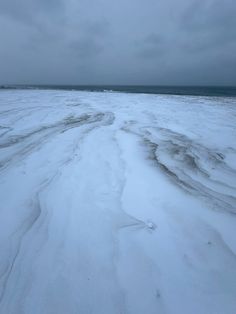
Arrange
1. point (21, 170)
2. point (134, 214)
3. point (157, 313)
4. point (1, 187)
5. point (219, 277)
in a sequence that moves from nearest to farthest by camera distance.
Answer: point (157, 313) → point (219, 277) → point (134, 214) → point (1, 187) → point (21, 170)

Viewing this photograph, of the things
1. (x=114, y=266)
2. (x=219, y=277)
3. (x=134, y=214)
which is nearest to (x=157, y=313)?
(x=114, y=266)

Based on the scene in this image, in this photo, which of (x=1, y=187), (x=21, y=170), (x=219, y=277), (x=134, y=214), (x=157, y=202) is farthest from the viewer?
(x=21, y=170)

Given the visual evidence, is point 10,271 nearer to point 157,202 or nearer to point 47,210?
point 47,210

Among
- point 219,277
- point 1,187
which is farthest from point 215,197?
point 1,187

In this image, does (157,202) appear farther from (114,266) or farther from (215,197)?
(114,266)

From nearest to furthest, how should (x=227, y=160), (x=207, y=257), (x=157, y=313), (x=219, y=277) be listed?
(x=157, y=313) < (x=219, y=277) < (x=207, y=257) < (x=227, y=160)

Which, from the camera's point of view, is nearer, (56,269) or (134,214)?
(56,269)
